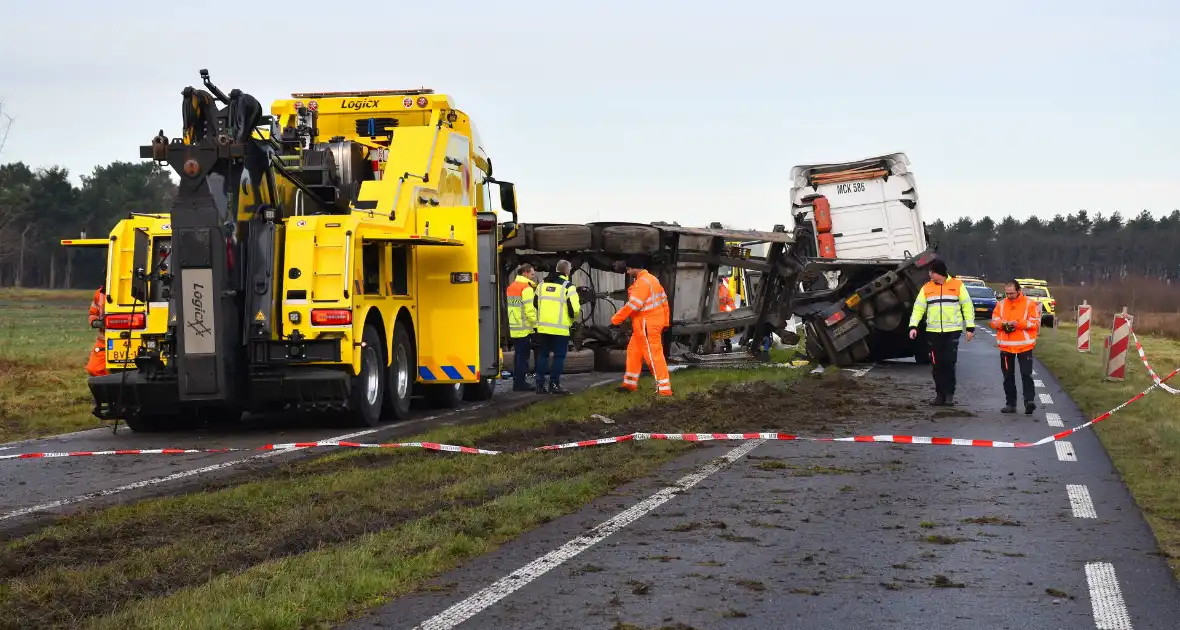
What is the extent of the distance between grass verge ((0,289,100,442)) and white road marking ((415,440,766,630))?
7.49 m

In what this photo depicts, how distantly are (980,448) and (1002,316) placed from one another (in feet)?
13.1

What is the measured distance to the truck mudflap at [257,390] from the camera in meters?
13.0

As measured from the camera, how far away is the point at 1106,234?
411 ft

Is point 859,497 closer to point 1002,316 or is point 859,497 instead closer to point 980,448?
point 980,448

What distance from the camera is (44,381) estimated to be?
19.9 metres

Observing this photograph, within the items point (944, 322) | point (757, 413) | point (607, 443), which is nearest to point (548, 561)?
point (607, 443)

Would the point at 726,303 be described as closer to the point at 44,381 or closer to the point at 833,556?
the point at 44,381

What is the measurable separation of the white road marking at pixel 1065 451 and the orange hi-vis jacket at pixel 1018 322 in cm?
293

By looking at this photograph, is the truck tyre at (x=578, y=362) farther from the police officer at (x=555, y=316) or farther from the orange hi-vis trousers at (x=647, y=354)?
the orange hi-vis trousers at (x=647, y=354)

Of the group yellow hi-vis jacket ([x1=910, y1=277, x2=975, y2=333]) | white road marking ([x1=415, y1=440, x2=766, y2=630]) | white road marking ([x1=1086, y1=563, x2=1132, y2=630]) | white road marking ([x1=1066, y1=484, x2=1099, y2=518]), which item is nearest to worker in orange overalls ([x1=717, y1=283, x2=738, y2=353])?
yellow hi-vis jacket ([x1=910, y1=277, x2=975, y2=333])

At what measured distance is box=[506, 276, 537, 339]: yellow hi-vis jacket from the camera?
18.1 metres

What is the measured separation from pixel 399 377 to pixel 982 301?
119 feet

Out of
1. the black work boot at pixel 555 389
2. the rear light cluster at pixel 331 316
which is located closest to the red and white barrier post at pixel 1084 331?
the black work boot at pixel 555 389

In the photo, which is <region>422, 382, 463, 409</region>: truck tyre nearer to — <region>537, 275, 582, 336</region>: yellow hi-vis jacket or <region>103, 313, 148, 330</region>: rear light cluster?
<region>537, 275, 582, 336</region>: yellow hi-vis jacket
